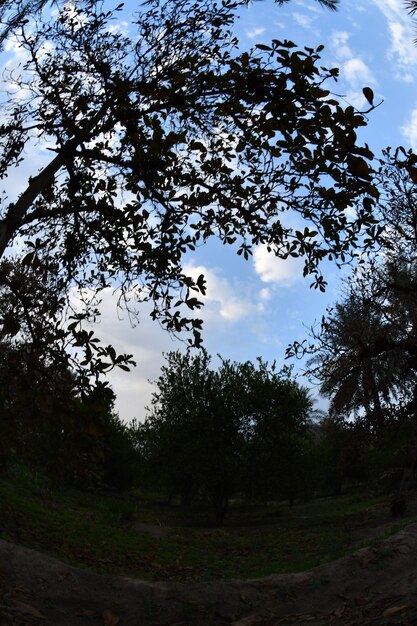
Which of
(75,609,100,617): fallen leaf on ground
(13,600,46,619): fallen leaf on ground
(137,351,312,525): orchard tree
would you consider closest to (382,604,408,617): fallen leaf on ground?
(75,609,100,617): fallen leaf on ground

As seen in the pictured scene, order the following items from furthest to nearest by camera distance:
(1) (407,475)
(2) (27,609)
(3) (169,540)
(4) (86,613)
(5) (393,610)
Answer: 1. (1) (407,475)
2. (3) (169,540)
3. (4) (86,613)
4. (2) (27,609)
5. (5) (393,610)

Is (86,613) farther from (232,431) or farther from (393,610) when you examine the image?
(232,431)

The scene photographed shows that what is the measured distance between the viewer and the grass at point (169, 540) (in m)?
10.6

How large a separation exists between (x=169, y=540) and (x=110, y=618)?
8.85m

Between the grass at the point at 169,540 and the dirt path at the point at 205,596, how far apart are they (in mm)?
1575

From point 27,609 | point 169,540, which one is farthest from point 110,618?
point 169,540

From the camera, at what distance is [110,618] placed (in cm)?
698

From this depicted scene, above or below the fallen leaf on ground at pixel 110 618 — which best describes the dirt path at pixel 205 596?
above

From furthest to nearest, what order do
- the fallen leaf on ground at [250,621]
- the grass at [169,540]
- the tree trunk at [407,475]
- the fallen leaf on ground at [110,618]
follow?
1. the tree trunk at [407,475]
2. the grass at [169,540]
3. the fallen leaf on ground at [110,618]
4. the fallen leaf on ground at [250,621]

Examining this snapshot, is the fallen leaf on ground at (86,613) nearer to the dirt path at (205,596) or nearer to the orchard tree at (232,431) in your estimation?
the dirt path at (205,596)

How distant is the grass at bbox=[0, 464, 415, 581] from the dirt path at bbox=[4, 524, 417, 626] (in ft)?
5.17

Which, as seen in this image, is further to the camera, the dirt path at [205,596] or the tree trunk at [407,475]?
the tree trunk at [407,475]

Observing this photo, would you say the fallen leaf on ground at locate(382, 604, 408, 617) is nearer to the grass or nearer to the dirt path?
the dirt path

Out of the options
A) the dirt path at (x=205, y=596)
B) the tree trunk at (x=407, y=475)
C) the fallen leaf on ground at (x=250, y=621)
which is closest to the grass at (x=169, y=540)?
the tree trunk at (x=407, y=475)
